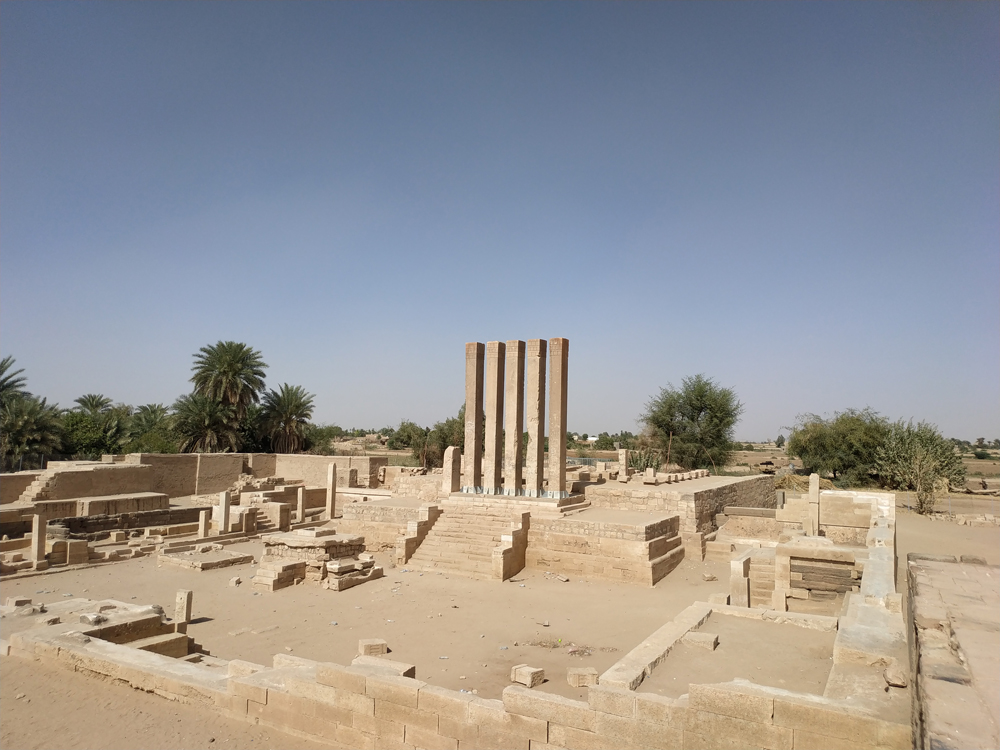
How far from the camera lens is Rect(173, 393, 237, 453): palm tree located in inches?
1293

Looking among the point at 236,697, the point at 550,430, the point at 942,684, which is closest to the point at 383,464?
the point at 550,430

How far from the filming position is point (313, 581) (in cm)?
1330

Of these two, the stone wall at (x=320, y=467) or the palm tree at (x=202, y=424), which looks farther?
the palm tree at (x=202, y=424)

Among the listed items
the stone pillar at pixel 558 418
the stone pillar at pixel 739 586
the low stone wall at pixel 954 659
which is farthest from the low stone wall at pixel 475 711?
the stone pillar at pixel 558 418

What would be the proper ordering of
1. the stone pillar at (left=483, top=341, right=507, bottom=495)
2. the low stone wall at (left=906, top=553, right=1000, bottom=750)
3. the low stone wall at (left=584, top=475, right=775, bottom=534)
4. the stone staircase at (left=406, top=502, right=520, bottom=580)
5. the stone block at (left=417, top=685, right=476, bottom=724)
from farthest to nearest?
the stone pillar at (left=483, top=341, right=507, bottom=495) < the low stone wall at (left=584, top=475, right=775, bottom=534) < the stone staircase at (left=406, top=502, right=520, bottom=580) < the stone block at (left=417, top=685, right=476, bottom=724) < the low stone wall at (left=906, top=553, right=1000, bottom=750)

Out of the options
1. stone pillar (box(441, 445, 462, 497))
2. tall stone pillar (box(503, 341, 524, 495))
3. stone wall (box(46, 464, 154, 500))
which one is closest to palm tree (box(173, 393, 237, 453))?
stone wall (box(46, 464, 154, 500))

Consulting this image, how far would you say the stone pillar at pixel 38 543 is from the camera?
1395cm

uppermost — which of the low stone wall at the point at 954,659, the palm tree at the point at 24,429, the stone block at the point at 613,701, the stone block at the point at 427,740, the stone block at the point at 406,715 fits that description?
the palm tree at the point at 24,429

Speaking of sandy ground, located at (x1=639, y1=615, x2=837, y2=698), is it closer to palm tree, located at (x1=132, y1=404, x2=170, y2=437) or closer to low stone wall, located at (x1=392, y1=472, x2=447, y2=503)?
low stone wall, located at (x1=392, y1=472, x2=447, y2=503)

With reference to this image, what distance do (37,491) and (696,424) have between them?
3186 cm

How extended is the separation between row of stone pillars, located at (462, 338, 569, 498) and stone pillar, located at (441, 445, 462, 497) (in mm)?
232

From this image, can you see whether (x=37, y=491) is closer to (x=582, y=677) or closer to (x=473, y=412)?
(x=473, y=412)

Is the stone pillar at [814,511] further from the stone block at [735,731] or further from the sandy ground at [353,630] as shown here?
the stone block at [735,731]

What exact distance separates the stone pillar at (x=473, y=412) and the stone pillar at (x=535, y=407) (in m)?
1.45
